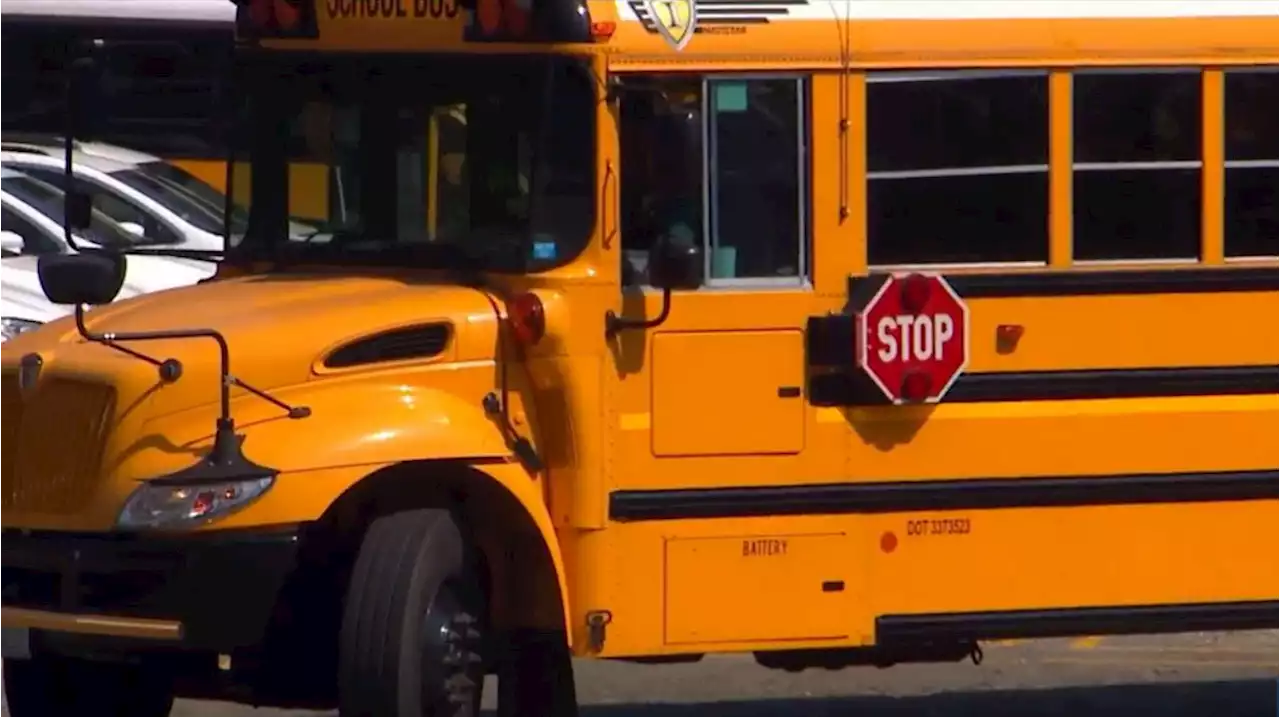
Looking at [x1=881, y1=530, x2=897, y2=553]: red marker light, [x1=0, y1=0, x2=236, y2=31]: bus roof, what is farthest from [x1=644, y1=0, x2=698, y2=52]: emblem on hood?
[x1=0, y1=0, x2=236, y2=31]: bus roof

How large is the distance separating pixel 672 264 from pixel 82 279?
1517 mm

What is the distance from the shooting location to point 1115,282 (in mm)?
7266

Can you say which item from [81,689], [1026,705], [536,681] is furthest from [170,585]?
[1026,705]

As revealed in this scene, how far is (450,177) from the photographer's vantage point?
280 inches

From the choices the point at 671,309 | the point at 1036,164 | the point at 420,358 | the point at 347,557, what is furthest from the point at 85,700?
the point at 1036,164

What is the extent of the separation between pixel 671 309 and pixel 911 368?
69cm

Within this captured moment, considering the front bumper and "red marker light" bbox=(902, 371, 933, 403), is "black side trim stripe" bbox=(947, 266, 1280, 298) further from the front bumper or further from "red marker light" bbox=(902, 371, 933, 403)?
the front bumper

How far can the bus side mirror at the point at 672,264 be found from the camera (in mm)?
6723

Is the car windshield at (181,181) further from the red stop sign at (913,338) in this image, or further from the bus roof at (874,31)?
the red stop sign at (913,338)

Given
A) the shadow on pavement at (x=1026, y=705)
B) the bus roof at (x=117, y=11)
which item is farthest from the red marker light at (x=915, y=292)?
the bus roof at (x=117, y=11)

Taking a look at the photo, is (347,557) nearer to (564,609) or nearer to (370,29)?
(564,609)

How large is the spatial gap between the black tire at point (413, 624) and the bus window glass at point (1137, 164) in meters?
1.95

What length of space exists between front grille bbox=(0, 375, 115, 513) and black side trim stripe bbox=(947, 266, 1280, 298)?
2.31 metres

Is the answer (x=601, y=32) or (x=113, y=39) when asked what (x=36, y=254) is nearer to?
(x=113, y=39)
